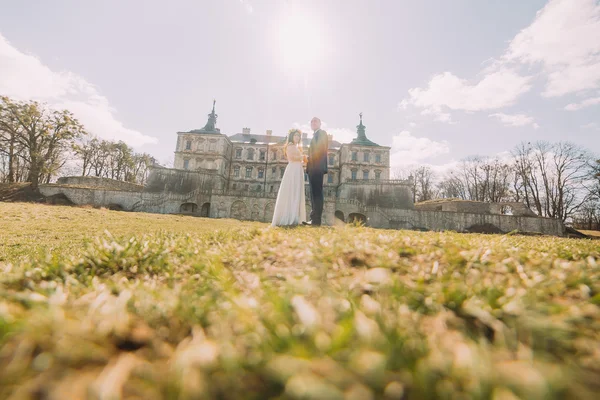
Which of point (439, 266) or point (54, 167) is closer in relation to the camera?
point (439, 266)

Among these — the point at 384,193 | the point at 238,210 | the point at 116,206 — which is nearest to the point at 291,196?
the point at 238,210

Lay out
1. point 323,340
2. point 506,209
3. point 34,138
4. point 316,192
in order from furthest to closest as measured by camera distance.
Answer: point 506,209
point 34,138
point 316,192
point 323,340

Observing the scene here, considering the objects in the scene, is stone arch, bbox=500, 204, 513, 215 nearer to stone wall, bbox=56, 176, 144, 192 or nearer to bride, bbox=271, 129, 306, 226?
bride, bbox=271, 129, 306, 226

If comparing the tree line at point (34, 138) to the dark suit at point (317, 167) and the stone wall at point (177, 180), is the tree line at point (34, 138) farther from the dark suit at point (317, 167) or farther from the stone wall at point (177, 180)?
the dark suit at point (317, 167)

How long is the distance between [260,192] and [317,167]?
1180 inches

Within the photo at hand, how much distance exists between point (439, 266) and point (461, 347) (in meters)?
1.62

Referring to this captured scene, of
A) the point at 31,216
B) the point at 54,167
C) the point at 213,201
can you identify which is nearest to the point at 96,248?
the point at 31,216

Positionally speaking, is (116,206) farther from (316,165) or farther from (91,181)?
(316,165)

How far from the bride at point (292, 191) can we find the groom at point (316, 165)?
33 centimetres

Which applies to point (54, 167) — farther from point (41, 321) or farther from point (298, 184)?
point (41, 321)

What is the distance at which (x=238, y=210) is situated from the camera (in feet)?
104

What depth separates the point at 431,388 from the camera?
83cm

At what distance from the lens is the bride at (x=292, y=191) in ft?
27.3

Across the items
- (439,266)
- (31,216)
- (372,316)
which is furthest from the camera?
(31,216)
